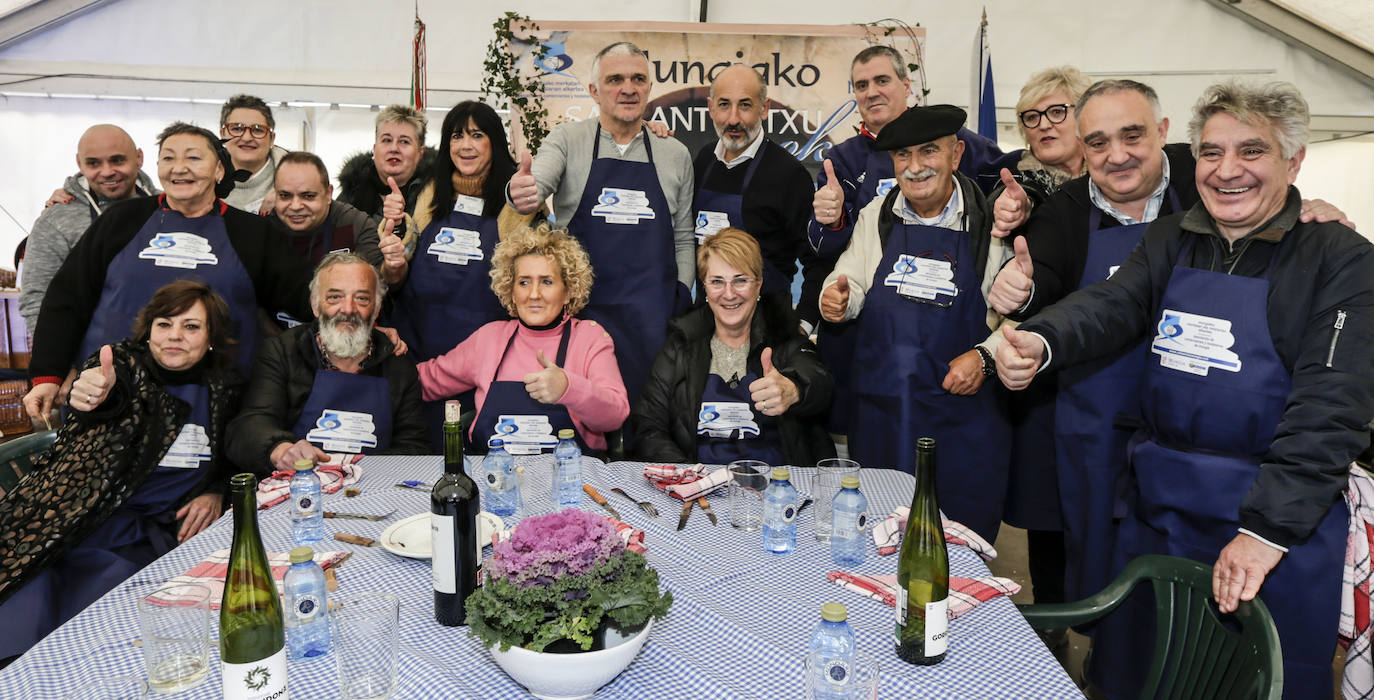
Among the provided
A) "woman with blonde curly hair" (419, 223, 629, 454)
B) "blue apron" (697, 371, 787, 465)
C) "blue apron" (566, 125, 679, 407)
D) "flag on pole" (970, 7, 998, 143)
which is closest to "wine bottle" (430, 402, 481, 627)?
"woman with blonde curly hair" (419, 223, 629, 454)

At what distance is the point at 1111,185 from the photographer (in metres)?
2.74

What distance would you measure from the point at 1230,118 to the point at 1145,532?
1.12 m

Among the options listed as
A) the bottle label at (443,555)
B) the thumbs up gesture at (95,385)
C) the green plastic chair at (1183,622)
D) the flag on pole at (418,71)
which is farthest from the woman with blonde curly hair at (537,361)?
the flag on pole at (418,71)

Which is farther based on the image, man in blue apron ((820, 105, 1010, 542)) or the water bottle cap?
man in blue apron ((820, 105, 1010, 542))

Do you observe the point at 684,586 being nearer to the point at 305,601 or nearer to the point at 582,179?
the point at 305,601

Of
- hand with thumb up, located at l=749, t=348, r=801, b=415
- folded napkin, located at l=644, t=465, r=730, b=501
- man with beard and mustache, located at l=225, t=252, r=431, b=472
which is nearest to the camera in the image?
folded napkin, located at l=644, t=465, r=730, b=501

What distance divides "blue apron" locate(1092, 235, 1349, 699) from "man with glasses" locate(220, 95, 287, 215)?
3.82m

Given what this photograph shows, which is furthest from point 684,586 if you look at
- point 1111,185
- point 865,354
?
point 1111,185

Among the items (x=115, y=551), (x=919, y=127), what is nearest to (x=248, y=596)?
(x=115, y=551)

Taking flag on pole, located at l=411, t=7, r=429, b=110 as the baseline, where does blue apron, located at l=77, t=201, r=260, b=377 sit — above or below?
below

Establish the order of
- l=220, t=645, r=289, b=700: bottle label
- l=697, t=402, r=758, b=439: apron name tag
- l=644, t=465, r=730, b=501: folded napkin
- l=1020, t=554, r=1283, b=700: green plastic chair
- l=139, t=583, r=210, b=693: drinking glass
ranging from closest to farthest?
l=220, t=645, r=289, b=700: bottle label
l=139, t=583, r=210, b=693: drinking glass
l=1020, t=554, r=1283, b=700: green plastic chair
l=644, t=465, r=730, b=501: folded napkin
l=697, t=402, r=758, b=439: apron name tag

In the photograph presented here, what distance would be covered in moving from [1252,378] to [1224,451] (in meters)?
0.20

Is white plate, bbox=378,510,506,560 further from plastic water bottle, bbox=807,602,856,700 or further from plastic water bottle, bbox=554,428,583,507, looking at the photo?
plastic water bottle, bbox=807,602,856,700

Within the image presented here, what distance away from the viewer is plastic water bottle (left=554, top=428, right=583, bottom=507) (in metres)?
2.22
